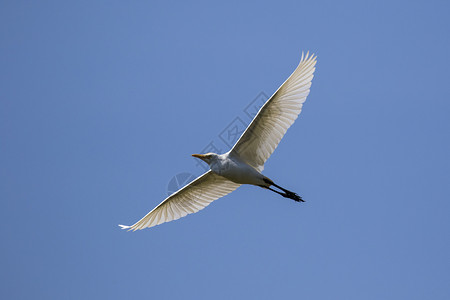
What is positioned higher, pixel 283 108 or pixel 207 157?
pixel 283 108

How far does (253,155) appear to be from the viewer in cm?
1691

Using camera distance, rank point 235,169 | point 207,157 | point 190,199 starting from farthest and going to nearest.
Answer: point 190,199 → point 207,157 → point 235,169

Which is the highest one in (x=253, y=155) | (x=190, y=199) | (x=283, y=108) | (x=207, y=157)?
(x=283, y=108)

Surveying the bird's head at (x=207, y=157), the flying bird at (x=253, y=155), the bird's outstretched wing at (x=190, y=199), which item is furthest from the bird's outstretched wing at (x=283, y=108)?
the bird's outstretched wing at (x=190, y=199)

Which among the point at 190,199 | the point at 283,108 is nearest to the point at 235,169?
the point at 283,108

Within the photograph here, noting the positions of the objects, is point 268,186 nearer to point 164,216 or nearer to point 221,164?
point 221,164

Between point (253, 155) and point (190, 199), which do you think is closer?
point (253, 155)

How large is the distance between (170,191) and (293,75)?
17.5ft

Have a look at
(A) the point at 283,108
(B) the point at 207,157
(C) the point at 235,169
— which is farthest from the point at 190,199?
(A) the point at 283,108

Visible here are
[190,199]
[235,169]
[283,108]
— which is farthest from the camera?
[190,199]

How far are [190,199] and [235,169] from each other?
243cm

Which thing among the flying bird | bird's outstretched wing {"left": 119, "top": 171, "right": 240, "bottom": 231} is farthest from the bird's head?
bird's outstretched wing {"left": 119, "top": 171, "right": 240, "bottom": 231}

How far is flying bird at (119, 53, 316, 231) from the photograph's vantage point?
A: 16.2m

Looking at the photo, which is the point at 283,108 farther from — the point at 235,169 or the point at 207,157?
the point at 207,157
